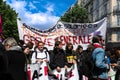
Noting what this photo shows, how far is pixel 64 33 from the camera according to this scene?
56.3ft

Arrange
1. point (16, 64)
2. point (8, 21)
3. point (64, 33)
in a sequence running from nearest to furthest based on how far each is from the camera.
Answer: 1. point (16, 64)
2. point (64, 33)
3. point (8, 21)

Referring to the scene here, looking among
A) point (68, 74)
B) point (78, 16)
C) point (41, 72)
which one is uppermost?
point (78, 16)

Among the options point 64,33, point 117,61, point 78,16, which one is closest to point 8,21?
point 78,16

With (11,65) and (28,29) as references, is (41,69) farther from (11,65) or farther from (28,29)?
(11,65)

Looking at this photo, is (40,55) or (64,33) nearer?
(40,55)

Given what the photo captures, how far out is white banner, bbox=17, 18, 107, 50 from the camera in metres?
16.4

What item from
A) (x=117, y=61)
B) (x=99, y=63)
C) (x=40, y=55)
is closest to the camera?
(x=99, y=63)

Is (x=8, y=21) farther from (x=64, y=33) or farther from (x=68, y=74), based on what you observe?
(x=68, y=74)

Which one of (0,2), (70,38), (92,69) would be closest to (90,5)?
(0,2)

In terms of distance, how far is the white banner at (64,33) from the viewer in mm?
16438

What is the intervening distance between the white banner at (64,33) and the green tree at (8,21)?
37.5m

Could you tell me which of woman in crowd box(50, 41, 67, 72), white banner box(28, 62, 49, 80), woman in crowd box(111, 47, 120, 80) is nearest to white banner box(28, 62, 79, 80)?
white banner box(28, 62, 49, 80)

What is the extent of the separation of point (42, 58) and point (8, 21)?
42.6m

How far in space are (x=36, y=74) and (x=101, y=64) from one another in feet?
11.3
